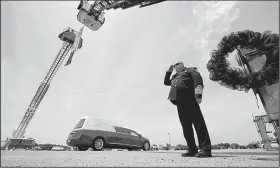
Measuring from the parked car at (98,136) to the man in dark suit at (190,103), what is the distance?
5.43 meters

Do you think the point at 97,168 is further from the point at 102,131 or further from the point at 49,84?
the point at 49,84

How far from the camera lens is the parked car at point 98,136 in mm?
8227

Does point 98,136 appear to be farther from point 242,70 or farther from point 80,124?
point 242,70

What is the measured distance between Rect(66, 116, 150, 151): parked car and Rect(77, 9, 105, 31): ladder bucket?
3.56 m

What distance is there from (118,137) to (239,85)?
5.62 m

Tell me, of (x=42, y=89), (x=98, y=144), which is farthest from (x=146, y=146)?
(x=42, y=89)

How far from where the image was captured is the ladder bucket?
25.9 ft

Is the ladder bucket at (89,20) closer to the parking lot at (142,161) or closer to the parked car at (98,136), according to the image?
the parked car at (98,136)

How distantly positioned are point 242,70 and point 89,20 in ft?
18.4

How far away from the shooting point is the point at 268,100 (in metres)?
4.68

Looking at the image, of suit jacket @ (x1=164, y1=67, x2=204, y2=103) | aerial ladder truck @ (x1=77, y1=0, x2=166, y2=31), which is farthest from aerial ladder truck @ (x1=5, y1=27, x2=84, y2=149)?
suit jacket @ (x1=164, y1=67, x2=204, y2=103)

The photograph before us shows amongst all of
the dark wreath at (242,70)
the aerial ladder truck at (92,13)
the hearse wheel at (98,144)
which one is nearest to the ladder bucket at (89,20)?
the aerial ladder truck at (92,13)

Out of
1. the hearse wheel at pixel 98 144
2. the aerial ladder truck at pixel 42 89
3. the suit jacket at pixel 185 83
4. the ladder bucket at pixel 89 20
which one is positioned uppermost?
the aerial ladder truck at pixel 42 89

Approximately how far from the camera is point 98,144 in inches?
335
